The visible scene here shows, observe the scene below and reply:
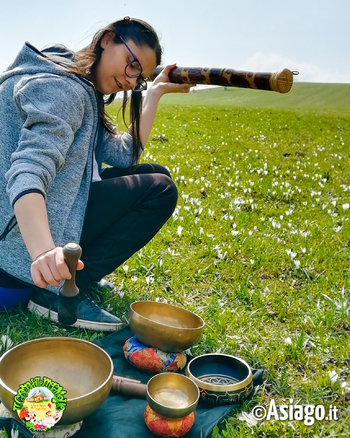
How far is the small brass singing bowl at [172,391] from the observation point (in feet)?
9.30

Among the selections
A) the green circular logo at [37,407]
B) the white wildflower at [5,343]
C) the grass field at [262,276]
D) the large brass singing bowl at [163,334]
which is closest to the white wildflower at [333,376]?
the grass field at [262,276]

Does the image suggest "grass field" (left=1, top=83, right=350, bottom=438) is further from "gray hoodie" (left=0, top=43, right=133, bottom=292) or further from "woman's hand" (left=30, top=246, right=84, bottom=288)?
"woman's hand" (left=30, top=246, right=84, bottom=288)

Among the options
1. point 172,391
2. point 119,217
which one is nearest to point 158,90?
point 119,217

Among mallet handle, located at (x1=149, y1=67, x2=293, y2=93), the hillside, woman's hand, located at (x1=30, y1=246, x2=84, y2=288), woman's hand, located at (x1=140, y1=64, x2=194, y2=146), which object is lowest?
the hillside

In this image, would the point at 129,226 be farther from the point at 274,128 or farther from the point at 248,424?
the point at 274,128

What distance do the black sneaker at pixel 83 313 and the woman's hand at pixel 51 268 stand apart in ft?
5.48

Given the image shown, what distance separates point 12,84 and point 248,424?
241 cm

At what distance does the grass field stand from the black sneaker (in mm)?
73

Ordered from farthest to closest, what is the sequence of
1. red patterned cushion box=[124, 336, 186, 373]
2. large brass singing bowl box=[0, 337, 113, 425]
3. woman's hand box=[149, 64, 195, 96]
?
woman's hand box=[149, 64, 195, 96], red patterned cushion box=[124, 336, 186, 373], large brass singing bowl box=[0, 337, 113, 425]

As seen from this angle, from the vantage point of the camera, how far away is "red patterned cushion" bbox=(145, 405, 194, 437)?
8.84 ft

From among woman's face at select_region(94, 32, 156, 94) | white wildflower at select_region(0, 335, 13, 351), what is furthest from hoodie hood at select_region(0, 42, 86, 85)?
white wildflower at select_region(0, 335, 13, 351)

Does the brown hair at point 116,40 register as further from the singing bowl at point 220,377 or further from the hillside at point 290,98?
the hillside at point 290,98

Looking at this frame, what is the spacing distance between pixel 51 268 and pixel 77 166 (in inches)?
52.9

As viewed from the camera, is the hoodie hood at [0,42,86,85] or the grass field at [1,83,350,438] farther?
the grass field at [1,83,350,438]
